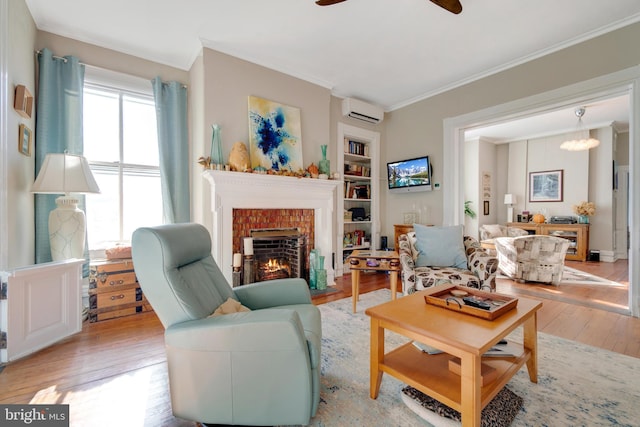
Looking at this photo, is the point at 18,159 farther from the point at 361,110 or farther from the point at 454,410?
the point at 361,110

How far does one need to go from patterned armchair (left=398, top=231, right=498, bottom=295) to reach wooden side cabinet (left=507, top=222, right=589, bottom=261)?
439cm

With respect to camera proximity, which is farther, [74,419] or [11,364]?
[11,364]

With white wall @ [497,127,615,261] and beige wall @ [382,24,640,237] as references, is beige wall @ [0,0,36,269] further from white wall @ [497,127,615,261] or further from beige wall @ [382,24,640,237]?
white wall @ [497,127,615,261]

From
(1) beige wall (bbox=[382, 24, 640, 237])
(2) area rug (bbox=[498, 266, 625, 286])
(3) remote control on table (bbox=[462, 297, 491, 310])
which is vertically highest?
(1) beige wall (bbox=[382, 24, 640, 237])

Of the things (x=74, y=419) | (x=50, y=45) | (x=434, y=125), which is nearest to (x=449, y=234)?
(x=434, y=125)

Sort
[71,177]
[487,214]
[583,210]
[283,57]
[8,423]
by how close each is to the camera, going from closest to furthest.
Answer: [8,423]
[71,177]
[283,57]
[583,210]
[487,214]

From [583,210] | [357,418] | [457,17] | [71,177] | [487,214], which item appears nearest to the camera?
[357,418]

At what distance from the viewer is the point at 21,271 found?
1.93m

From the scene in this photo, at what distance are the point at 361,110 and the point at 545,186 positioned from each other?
5.01 metres

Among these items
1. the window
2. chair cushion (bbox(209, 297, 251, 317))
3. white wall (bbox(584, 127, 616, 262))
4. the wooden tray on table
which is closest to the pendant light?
white wall (bbox(584, 127, 616, 262))

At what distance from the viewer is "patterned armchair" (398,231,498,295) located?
2570mm

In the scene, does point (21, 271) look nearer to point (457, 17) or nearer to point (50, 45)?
point (50, 45)

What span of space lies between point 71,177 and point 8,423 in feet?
5.89

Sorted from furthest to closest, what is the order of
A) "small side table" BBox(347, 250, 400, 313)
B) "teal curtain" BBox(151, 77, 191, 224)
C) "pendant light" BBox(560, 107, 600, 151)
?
"pendant light" BBox(560, 107, 600, 151)
"teal curtain" BBox(151, 77, 191, 224)
"small side table" BBox(347, 250, 400, 313)
